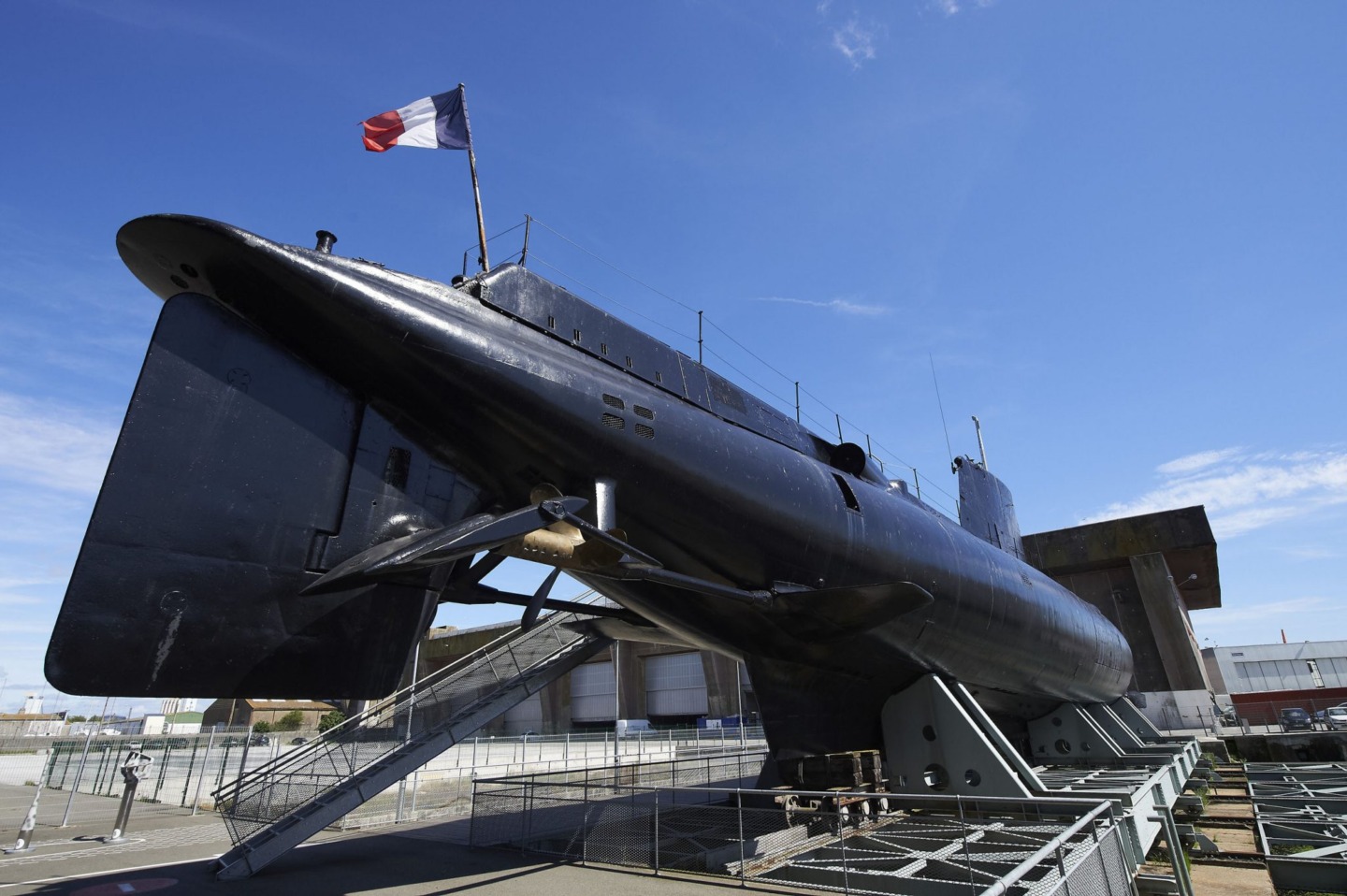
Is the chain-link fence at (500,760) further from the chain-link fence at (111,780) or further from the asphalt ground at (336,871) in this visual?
the chain-link fence at (111,780)

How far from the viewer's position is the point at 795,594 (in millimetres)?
8359

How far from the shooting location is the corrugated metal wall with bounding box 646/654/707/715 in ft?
179

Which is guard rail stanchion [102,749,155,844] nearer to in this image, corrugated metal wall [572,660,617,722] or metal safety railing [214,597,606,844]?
metal safety railing [214,597,606,844]

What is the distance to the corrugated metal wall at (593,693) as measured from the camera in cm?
6016

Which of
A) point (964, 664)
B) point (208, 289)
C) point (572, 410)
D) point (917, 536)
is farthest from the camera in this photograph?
point (964, 664)

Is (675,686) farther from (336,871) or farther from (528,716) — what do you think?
(336,871)

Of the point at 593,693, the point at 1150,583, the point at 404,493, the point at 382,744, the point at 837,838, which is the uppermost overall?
the point at 1150,583

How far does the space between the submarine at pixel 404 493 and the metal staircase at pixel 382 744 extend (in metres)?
2.52

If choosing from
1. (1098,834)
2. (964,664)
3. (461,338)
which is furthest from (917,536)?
(461,338)

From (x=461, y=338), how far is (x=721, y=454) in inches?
128

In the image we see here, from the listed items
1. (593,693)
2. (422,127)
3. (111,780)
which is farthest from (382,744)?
(593,693)

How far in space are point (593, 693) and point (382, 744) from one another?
51531mm

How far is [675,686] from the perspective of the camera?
184ft

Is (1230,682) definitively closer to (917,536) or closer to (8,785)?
(917,536)
